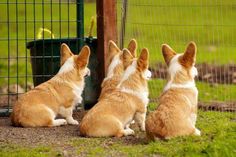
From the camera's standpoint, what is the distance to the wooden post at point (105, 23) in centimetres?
1246

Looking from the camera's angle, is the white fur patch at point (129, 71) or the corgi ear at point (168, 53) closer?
the corgi ear at point (168, 53)

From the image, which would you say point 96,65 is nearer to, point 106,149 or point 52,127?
point 52,127

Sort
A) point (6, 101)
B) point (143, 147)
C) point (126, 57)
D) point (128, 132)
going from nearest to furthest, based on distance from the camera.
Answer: point (143, 147)
point (128, 132)
point (126, 57)
point (6, 101)

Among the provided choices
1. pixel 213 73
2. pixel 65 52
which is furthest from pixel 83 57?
pixel 213 73

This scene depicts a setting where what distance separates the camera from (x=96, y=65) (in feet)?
41.9

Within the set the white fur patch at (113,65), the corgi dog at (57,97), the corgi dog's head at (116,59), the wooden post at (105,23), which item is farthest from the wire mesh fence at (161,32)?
the white fur patch at (113,65)

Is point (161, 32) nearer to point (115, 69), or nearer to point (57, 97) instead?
point (115, 69)

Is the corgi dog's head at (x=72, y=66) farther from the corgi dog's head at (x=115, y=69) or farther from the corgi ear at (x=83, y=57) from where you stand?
the corgi dog's head at (x=115, y=69)

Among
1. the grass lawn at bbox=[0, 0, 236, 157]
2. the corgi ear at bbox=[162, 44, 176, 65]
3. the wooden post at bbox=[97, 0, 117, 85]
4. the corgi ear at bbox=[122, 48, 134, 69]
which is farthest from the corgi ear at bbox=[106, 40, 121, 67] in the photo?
the grass lawn at bbox=[0, 0, 236, 157]

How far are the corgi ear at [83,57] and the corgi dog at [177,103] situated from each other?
4.39 feet

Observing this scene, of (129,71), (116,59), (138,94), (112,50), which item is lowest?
(138,94)

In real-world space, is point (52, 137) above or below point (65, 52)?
below

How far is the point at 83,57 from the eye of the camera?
37.4 ft

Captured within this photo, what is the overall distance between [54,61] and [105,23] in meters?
0.99
